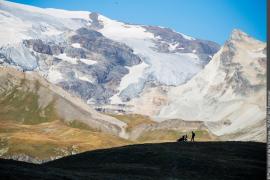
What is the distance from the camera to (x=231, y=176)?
216ft

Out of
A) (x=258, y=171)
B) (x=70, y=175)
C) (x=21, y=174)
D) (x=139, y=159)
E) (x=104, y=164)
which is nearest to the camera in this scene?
(x=21, y=174)

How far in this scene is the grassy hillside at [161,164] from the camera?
181 feet

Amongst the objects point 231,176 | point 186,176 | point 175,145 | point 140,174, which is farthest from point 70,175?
point 175,145

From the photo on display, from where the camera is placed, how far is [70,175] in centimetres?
5338

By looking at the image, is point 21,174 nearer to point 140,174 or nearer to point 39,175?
point 39,175

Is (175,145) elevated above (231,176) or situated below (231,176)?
above

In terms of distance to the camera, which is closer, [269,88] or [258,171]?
[269,88]

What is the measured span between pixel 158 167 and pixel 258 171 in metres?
10.9

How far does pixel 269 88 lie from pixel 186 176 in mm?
A: 18458

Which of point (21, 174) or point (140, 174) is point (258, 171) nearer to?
point (140, 174)

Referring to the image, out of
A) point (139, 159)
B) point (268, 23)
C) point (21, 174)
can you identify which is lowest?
point (21, 174)

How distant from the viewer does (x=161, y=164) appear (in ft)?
241

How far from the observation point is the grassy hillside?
55.3m

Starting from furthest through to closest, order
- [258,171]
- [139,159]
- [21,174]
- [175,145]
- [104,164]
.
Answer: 1. [175,145]
2. [139,159]
3. [104,164]
4. [258,171]
5. [21,174]
